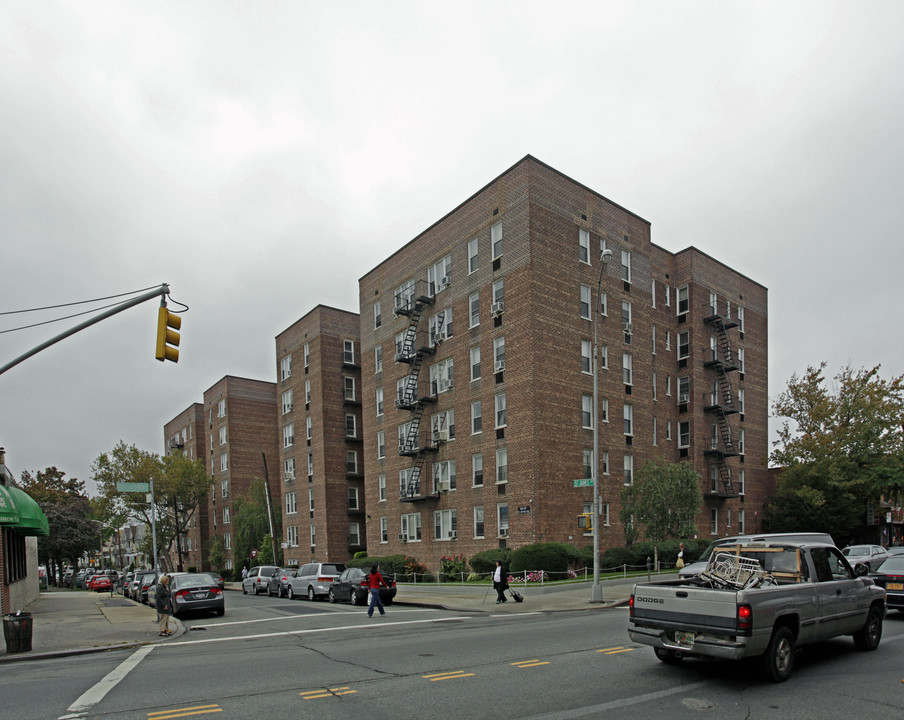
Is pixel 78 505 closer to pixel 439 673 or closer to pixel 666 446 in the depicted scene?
pixel 666 446

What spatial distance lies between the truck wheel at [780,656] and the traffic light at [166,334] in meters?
10.5

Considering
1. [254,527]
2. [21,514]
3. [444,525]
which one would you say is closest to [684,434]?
[444,525]

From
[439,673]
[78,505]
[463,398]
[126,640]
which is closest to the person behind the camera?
[439,673]

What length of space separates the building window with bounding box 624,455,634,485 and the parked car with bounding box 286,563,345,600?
15935 millimetres

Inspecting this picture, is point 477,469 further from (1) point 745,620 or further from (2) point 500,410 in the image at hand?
(1) point 745,620


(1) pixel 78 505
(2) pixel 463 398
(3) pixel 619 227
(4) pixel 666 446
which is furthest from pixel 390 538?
(1) pixel 78 505

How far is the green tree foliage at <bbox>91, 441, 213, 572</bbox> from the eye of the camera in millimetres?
59375

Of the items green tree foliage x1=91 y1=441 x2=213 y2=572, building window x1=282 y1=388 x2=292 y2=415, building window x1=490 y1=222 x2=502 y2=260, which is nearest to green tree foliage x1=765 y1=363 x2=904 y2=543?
building window x1=490 y1=222 x2=502 y2=260

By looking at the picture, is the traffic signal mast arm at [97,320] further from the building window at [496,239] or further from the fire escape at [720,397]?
the fire escape at [720,397]

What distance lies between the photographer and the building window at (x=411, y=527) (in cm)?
4100

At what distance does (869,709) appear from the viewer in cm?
780

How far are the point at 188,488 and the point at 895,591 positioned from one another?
58752 millimetres

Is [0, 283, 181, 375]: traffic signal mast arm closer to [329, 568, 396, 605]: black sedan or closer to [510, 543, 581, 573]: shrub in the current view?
[329, 568, 396, 605]: black sedan

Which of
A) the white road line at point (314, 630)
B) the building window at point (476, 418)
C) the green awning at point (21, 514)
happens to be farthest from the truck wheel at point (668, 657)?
the building window at point (476, 418)
